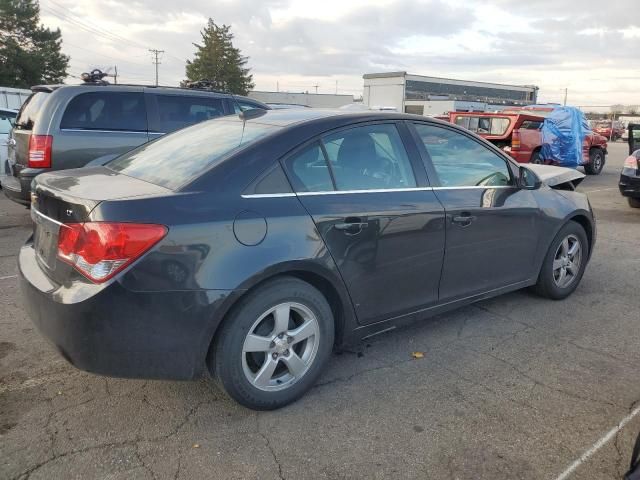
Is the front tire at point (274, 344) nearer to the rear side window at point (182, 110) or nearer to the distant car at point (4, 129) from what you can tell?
the rear side window at point (182, 110)

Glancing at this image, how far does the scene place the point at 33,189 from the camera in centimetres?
308

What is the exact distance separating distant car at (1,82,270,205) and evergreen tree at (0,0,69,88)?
42637 mm

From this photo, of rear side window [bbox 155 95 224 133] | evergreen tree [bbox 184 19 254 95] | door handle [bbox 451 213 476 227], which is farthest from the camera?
evergreen tree [bbox 184 19 254 95]

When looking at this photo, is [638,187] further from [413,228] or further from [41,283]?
[41,283]

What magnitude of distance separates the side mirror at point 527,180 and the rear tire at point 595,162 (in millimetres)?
13629

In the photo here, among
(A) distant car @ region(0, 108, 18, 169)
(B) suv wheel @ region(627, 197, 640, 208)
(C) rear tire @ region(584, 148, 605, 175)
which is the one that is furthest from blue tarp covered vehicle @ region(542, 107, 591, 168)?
(A) distant car @ region(0, 108, 18, 169)

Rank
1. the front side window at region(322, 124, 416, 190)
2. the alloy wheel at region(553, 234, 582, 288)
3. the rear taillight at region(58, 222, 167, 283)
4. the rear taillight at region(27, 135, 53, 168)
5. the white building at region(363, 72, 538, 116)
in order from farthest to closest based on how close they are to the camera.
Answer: the white building at region(363, 72, 538, 116) → the rear taillight at region(27, 135, 53, 168) → the alloy wheel at region(553, 234, 582, 288) → the front side window at region(322, 124, 416, 190) → the rear taillight at region(58, 222, 167, 283)

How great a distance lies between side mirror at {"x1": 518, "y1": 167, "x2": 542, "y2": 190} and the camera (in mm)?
4121

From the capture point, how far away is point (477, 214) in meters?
3.68

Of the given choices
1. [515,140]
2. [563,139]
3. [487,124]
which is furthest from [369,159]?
[563,139]

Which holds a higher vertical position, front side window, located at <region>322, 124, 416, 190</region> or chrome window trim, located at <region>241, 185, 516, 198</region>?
front side window, located at <region>322, 124, 416, 190</region>

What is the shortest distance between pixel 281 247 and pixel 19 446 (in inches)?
60.8

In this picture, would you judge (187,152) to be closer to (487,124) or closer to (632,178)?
(632,178)

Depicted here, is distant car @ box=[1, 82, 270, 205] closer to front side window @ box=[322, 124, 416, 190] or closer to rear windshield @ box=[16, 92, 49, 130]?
rear windshield @ box=[16, 92, 49, 130]
